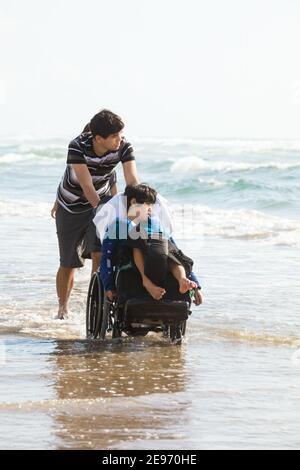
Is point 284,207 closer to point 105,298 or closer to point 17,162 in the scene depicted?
point 105,298

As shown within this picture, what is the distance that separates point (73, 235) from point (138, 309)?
131cm

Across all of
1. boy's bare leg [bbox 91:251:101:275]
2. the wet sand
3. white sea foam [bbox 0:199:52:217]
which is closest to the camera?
the wet sand

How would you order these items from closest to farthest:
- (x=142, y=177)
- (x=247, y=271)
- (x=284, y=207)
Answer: (x=247, y=271) < (x=284, y=207) < (x=142, y=177)

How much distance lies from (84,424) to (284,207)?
1425cm

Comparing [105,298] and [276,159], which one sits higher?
[105,298]

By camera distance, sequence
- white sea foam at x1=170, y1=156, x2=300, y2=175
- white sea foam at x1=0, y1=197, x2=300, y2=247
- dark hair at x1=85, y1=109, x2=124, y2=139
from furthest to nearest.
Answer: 1. white sea foam at x1=170, y1=156, x2=300, y2=175
2. white sea foam at x1=0, y1=197, x2=300, y2=247
3. dark hair at x1=85, y1=109, x2=124, y2=139

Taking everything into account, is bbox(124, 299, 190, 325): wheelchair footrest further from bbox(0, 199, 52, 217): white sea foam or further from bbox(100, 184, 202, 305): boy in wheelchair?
bbox(0, 199, 52, 217): white sea foam

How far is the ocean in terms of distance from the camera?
4871 millimetres

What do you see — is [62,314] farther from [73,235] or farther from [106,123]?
[106,123]

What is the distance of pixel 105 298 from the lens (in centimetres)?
667

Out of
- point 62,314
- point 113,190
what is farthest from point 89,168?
point 62,314

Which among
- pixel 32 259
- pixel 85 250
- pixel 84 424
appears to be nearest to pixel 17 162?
pixel 32 259

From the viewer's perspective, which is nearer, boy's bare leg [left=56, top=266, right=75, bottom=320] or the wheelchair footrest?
the wheelchair footrest

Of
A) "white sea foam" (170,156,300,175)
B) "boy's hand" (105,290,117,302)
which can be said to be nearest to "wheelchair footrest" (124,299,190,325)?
"boy's hand" (105,290,117,302)
